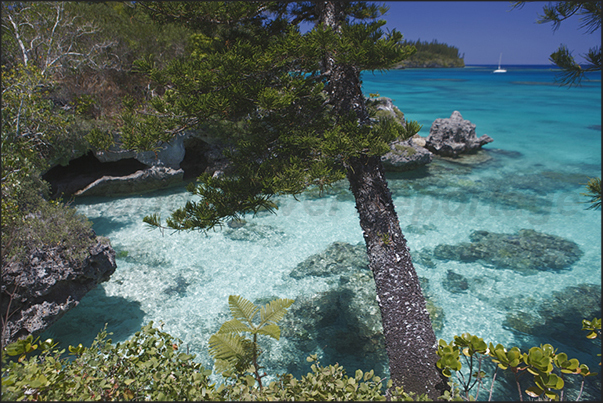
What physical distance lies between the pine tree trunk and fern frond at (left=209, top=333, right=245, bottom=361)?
235 centimetres

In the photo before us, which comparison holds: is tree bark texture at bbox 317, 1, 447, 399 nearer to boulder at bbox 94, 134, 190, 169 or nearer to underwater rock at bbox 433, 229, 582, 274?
underwater rock at bbox 433, 229, 582, 274

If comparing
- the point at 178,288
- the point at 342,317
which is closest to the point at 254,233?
the point at 178,288

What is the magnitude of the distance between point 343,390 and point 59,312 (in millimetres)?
4359

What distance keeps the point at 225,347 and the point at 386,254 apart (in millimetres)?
2477

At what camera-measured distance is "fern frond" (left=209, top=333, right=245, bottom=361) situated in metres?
2.40

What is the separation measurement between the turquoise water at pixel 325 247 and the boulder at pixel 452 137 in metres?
1.11

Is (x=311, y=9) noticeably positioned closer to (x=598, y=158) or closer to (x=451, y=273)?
(x=451, y=273)

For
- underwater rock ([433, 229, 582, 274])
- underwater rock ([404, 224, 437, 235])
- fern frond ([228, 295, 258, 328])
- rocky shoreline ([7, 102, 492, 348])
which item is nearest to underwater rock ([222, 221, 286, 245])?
rocky shoreline ([7, 102, 492, 348])

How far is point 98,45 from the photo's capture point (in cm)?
1076

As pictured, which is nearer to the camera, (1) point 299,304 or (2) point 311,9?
(2) point 311,9

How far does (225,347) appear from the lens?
242 cm

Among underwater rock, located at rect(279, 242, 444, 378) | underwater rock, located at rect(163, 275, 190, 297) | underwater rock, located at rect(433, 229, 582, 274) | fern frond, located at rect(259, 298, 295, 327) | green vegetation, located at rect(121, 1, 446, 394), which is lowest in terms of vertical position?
underwater rock, located at rect(433, 229, 582, 274)

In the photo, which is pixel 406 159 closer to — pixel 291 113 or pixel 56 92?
pixel 291 113

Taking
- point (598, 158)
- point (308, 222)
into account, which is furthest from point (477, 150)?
point (308, 222)
